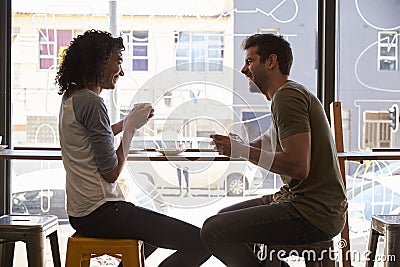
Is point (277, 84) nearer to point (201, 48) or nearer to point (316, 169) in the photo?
point (316, 169)

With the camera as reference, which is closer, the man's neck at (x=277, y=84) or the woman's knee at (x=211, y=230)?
the woman's knee at (x=211, y=230)

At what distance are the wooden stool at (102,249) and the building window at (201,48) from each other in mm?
1340

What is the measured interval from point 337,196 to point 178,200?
84 centimetres

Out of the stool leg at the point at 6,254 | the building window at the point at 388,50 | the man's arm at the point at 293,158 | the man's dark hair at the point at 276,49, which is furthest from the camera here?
the building window at the point at 388,50

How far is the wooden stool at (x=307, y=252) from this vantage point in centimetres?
203

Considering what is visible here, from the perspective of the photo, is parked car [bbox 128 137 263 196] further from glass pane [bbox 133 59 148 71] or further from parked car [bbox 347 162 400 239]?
parked car [bbox 347 162 400 239]

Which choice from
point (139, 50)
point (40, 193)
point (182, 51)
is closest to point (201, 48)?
point (182, 51)

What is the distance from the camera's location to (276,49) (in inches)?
87.3

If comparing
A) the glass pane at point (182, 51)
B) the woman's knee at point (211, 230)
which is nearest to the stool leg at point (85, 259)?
the woman's knee at point (211, 230)

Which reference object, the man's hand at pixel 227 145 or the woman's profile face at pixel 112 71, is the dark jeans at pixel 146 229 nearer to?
the man's hand at pixel 227 145

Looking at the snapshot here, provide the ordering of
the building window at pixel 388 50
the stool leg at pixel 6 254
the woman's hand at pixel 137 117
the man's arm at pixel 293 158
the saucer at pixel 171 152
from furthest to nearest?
1. the building window at pixel 388 50
2. the saucer at pixel 171 152
3. the stool leg at pixel 6 254
4. the woman's hand at pixel 137 117
5. the man's arm at pixel 293 158

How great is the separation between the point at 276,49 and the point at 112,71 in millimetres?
672

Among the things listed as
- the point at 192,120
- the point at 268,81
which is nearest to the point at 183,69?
the point at 192,120

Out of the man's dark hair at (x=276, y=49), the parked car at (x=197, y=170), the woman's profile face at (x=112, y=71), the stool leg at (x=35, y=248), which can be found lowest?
the stool leg at (x=35, y=248)
